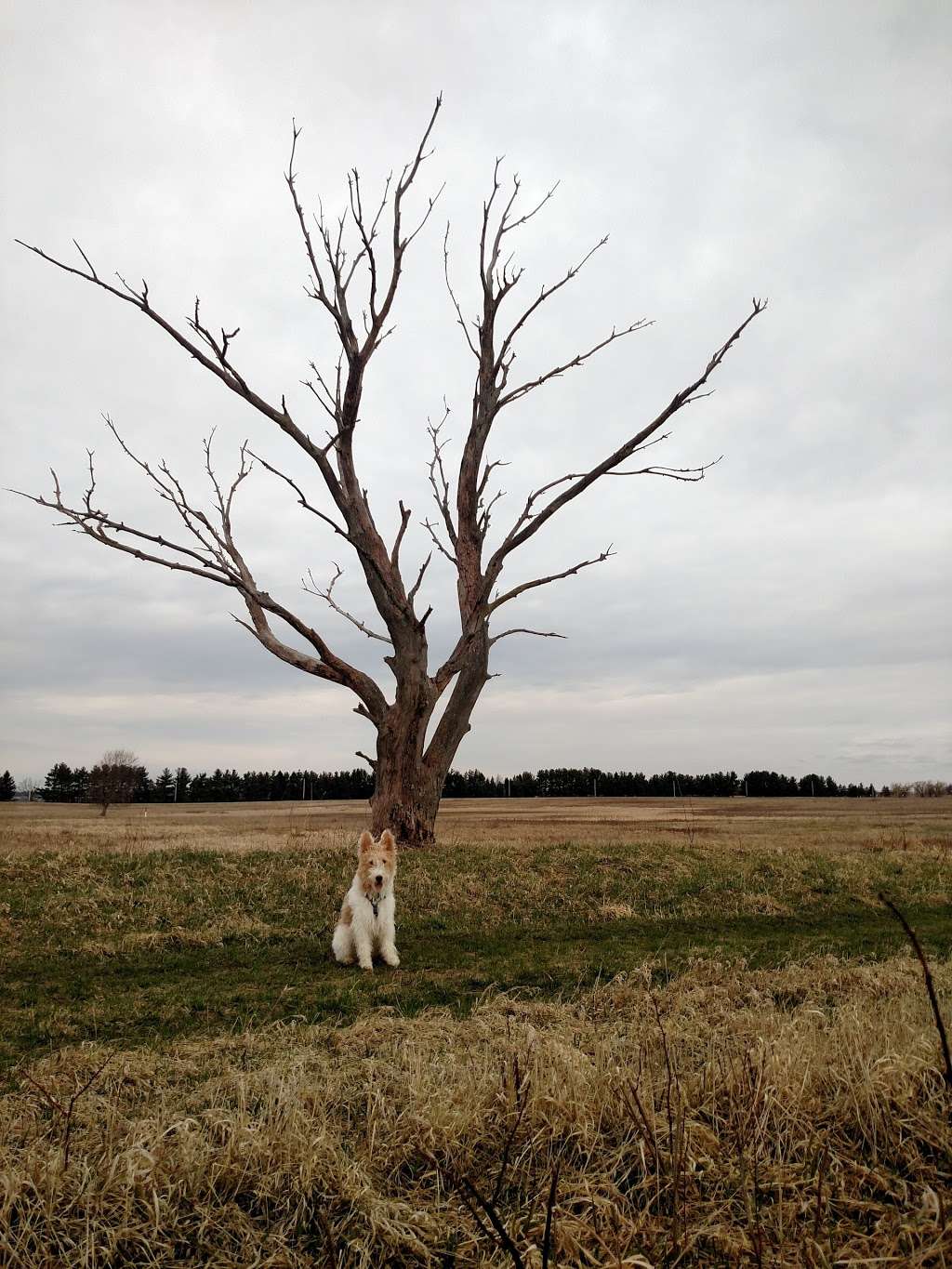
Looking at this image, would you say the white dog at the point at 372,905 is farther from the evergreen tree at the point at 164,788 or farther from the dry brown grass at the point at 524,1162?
the evergreen tree at the point at 164,788

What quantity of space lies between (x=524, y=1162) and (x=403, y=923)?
884cm

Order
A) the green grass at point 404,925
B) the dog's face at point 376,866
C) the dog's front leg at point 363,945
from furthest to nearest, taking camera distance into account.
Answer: the dog's front leg at point 363,945 → the dog's face at point 376,866 → the green grass at point 404,925

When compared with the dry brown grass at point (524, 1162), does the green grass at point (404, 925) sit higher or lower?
lower

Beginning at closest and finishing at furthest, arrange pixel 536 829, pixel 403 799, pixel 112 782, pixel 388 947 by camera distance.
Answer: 1. pixel 388 947
2. pixel 403 799
3. pixel 536 829
4. pixel 112 782

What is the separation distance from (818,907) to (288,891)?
8.32 metres

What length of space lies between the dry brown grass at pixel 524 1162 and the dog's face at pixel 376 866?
4.61m

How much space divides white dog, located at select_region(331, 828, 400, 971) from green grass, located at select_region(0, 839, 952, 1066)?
1.01ft

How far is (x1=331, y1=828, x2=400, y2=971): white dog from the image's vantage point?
8992 mm

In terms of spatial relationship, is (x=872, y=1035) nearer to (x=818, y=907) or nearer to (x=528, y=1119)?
(x=528, y=1119)

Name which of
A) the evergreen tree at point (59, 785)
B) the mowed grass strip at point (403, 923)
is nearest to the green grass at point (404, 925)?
the mowed grass strip at point (403, 923)

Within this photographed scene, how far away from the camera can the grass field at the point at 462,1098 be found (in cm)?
256

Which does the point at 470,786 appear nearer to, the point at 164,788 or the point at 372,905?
the point at 164,788

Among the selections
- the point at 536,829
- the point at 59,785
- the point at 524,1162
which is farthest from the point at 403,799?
the point at 59,785

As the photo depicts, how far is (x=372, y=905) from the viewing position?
9.10m
